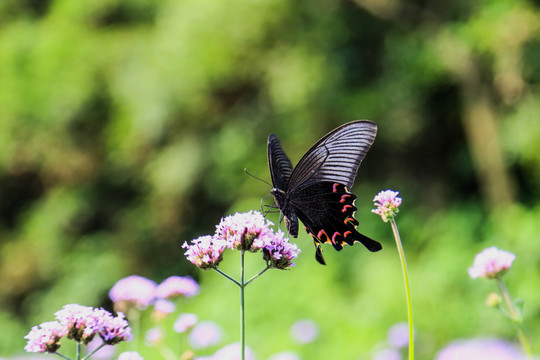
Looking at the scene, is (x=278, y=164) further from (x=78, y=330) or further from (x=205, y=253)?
(x=78, y=330)

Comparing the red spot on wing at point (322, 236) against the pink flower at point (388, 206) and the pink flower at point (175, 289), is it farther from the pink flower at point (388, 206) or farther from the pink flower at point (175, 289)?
the pink flower at point (175, 289)

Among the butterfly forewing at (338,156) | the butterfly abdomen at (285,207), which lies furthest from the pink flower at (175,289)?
the butterfly forewing at (338,156)

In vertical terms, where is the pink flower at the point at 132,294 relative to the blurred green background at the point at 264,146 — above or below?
below

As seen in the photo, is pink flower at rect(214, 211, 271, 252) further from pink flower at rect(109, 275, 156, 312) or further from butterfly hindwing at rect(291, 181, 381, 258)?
pink flower at rect(109, 275, 156, 312)

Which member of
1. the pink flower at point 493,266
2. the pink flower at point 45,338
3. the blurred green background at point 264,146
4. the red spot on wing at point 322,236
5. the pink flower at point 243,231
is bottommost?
the pink flower at point 45,338

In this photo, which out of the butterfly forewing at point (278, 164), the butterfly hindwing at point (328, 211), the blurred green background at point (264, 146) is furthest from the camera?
Answer: the blurred green background at point (264, 146)

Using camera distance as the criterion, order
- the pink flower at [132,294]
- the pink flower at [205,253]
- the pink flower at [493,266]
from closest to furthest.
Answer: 1. the pink flower at [205,253]
2. the pink flower at [493,266]
3. the pink flower at [132,294]

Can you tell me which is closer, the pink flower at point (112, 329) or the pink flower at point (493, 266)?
the pink flower at point (112, 329)
